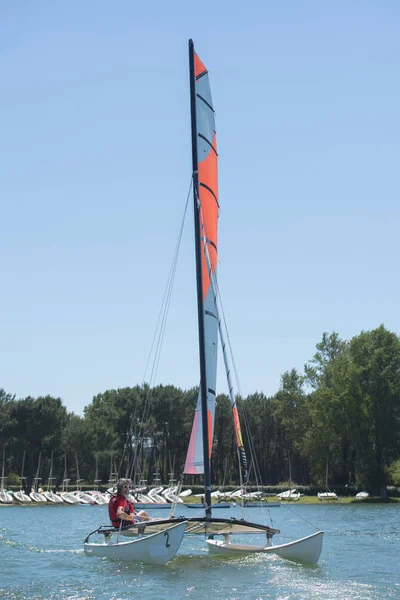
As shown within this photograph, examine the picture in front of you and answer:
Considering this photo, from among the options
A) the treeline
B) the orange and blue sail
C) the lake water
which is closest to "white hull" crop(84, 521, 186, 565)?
the lake water

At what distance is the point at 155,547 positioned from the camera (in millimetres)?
21078

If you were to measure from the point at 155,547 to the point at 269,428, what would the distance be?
94.2 m

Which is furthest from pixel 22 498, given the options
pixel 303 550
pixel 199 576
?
pixel 199 576

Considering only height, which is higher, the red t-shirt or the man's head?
the man's head

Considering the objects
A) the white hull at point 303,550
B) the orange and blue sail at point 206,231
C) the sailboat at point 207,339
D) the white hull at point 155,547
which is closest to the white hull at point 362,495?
the sailboat at point 207,339

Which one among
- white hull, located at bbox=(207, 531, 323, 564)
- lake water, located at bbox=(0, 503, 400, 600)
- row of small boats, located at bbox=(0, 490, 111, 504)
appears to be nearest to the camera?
lake water, located at bbox=(0, 503, 400, 600)

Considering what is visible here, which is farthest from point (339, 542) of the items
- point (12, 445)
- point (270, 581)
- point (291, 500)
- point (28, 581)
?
point (12, 445)

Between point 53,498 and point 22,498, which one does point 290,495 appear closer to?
point 53,498

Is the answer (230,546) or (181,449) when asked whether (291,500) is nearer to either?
(181,449)

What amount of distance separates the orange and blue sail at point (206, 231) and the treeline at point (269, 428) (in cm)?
2703

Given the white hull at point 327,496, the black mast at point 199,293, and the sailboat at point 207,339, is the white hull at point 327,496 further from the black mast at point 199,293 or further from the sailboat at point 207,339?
the black mast at point 199,293

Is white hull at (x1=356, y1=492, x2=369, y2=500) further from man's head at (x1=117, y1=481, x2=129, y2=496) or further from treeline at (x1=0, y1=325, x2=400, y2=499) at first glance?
man's head at (x1=117, y1=481, x2=129, y2=496)

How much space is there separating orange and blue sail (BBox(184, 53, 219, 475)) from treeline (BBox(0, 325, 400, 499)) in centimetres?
2703

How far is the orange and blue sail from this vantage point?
2452 centimetres
